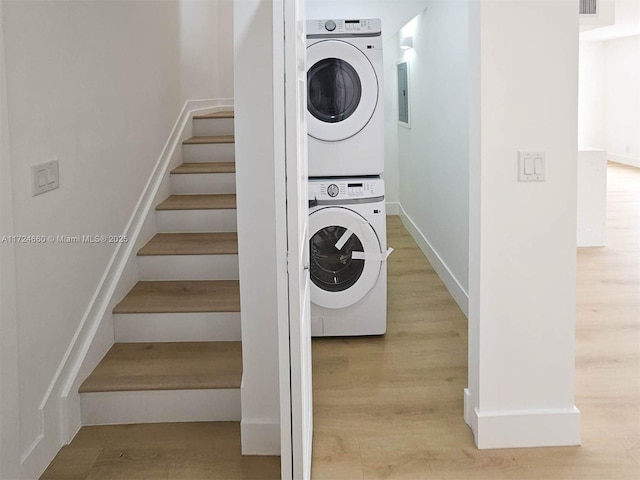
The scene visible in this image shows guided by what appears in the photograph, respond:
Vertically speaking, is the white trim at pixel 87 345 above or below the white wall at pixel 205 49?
below

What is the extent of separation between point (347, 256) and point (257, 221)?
1492 mm

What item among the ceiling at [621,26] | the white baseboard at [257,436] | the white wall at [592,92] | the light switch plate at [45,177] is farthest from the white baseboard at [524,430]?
the white wall at [592,92]

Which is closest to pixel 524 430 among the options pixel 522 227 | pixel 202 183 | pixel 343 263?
pixel 522 227

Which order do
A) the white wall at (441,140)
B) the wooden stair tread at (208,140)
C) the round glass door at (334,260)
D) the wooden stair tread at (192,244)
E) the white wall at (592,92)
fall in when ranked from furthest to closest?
the white wall at (592,92), the wooden stair tread at (208,140), the white wall at (441,140), the round glass door at (334,260), the wooden stair tread at (192,244)

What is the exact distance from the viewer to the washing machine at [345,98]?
4.07 metres

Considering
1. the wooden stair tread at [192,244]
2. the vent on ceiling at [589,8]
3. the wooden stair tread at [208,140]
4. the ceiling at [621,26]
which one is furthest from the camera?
the ceiling at [621,26]

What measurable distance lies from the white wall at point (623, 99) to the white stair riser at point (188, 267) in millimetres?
10471

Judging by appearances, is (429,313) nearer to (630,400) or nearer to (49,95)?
(630,400)

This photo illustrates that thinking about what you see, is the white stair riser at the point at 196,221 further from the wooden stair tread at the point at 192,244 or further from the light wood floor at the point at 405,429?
the light wood floor at the point at 405,429

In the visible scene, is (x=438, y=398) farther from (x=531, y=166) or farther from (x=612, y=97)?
(x=612, y=97)

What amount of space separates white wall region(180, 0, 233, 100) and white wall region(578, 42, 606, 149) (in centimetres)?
891

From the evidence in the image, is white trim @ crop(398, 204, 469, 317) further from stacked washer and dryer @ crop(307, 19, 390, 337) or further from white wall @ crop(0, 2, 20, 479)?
white wall @ crop(0, 2, 20, 479)

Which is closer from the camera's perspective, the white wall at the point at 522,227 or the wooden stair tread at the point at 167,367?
the white wall at the point at 522,227

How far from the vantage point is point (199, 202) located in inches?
169
